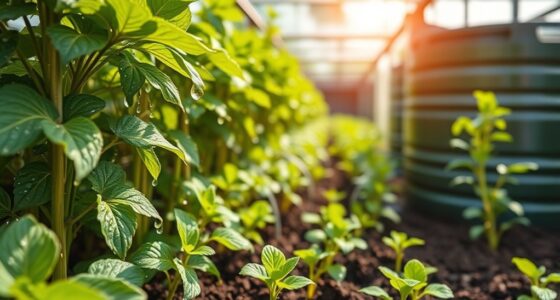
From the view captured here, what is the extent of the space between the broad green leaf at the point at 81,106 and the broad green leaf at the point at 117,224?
0.15m

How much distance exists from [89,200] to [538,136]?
185cm

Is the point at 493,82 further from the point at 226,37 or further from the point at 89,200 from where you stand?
the point at 89,200

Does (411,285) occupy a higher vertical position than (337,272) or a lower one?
higher

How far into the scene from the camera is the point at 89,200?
3.05 feet

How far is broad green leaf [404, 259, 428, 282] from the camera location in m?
1.07

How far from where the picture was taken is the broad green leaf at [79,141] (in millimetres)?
638

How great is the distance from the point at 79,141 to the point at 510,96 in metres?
1.89

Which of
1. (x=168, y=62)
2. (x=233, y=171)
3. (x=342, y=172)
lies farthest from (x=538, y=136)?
(x=342, y=172)

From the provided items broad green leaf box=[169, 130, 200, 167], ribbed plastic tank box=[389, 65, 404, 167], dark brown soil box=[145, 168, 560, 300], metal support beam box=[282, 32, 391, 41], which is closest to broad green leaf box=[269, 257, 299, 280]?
dark brown soil box=[145, 168, 560, 300]

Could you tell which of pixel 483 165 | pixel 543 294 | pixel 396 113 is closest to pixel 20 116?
pixel 543 294

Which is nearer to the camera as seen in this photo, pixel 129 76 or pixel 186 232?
pixel 129 76

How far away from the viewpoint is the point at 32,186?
0.81 m

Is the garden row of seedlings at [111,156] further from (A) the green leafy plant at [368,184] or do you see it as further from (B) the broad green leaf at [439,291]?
(A) the green leafy plant at [368,184]

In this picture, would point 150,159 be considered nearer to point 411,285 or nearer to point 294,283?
point 294,283
